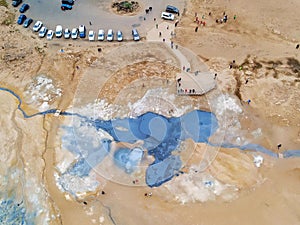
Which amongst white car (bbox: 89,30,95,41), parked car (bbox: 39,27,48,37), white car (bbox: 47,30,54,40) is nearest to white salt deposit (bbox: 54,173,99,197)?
white car (bbox: 89,30,95,41)

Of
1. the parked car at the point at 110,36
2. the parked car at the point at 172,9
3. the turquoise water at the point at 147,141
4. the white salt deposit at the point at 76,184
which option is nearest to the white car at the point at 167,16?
the parked car at the point at 172,9

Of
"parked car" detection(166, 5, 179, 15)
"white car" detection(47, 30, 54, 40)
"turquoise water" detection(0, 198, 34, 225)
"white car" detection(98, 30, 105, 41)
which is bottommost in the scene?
"turquoise water" detection(0, 198, 34, 225)

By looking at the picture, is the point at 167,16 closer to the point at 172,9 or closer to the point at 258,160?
the point at 172,9

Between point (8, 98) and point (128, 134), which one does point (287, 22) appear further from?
point (8, 98)

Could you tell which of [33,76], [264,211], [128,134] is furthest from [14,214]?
[264,211]

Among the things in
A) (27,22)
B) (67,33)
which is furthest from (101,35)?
(27,22)

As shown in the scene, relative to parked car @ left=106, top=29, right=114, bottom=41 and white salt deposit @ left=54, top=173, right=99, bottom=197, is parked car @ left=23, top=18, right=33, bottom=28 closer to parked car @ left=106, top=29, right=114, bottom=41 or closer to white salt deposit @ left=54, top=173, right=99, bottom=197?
parked car @ left=106, top=29, right=114, bottom=41

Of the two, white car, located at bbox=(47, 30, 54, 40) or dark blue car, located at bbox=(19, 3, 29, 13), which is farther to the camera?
dark blue car, located at bbox=(19, 3, 29, 13)
